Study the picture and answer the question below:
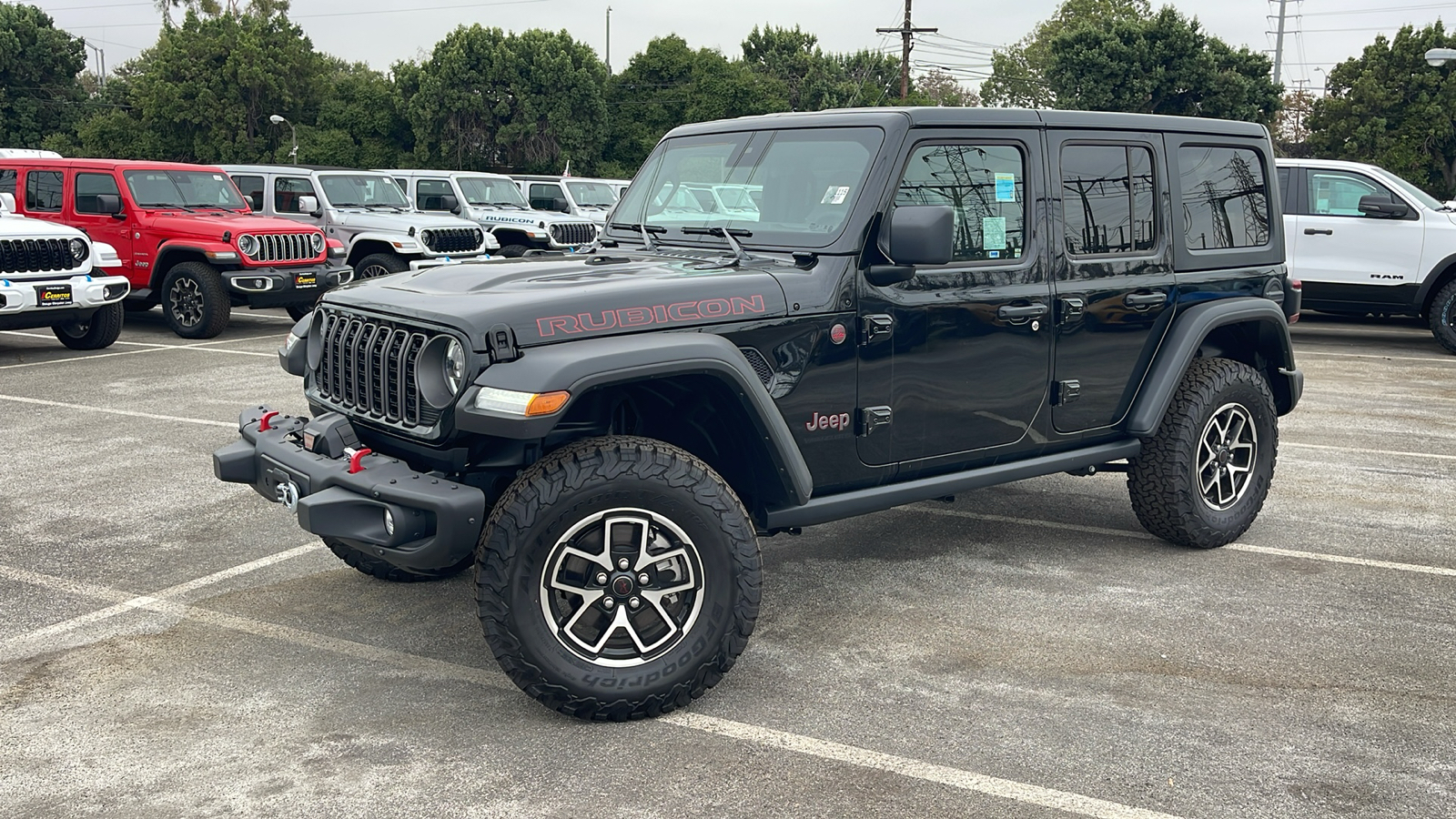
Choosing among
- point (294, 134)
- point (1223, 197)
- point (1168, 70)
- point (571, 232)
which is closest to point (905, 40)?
point (1168, 70)

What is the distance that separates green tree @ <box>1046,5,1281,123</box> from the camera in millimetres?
43312

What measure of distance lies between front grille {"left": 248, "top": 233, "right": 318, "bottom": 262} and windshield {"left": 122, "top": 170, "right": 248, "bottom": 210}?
1.28 meters

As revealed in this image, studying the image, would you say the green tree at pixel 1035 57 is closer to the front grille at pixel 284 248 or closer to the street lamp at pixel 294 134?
the street lamp at pixel 294 134

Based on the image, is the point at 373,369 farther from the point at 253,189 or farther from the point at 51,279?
the point at 253,189

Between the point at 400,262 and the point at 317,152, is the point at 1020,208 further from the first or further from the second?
the point at 317,152

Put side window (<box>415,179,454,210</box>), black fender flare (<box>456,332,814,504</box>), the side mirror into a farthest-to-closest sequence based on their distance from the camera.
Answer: side window (<box>415,179,454,210</box>), the side mirror, black fender flare (<box>456,332,814,504</box>)

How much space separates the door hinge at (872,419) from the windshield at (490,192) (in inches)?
596

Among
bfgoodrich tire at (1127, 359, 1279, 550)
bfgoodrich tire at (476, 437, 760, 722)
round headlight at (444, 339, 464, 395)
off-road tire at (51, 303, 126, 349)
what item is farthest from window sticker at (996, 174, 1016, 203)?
off-road tire at (51, 303, 126, 349)

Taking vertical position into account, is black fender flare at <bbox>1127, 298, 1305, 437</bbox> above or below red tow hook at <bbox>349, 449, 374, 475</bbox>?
above

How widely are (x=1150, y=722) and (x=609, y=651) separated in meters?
Result: 1.72

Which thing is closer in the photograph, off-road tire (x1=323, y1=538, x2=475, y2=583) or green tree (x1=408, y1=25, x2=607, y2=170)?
off-road tire (x1=323, y1=538, x2=475, y2=583)

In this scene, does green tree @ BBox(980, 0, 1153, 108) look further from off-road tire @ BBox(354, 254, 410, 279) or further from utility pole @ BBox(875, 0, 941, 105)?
off-road tire @ BBox(354, 254, 410, 279)

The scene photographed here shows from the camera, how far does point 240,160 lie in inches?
2096

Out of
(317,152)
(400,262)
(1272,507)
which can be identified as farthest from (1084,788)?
(317,152)
